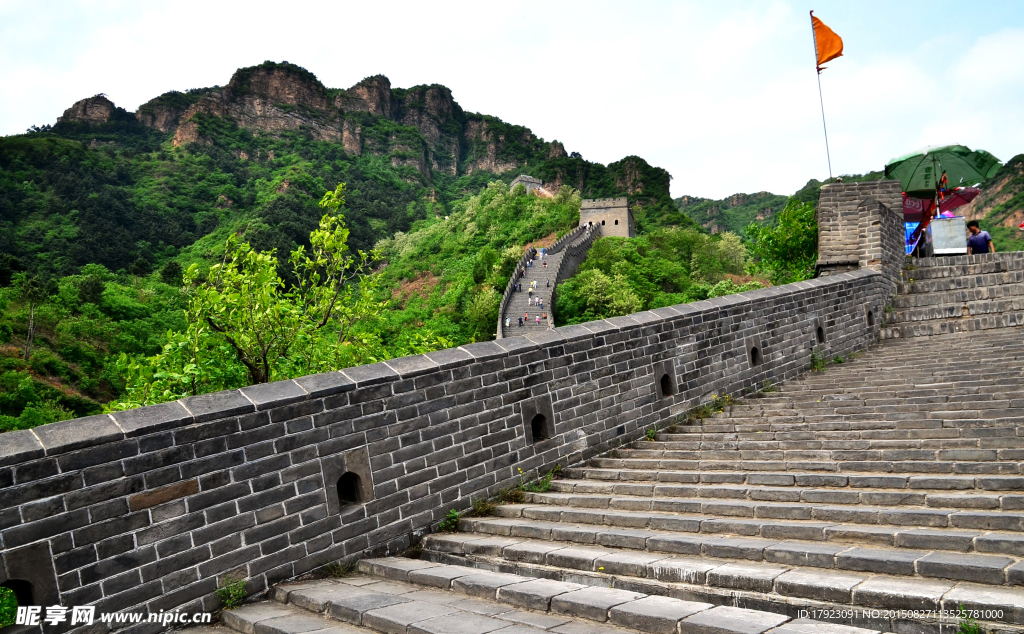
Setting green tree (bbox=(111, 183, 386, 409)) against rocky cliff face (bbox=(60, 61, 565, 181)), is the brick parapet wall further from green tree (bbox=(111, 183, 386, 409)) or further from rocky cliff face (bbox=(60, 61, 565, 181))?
rocky cliff face (bbox=(60, 61, 565, 181))

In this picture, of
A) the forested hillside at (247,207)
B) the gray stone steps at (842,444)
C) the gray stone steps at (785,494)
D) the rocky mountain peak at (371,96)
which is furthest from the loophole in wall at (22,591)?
the rocky mountain peak at (371,96)

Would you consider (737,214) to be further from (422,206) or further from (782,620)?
(782,620)

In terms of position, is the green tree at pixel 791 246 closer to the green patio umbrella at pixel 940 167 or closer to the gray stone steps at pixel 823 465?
the green patio umbrella at pixel 940 167

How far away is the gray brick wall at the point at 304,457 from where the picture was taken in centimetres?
362

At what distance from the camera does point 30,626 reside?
338 cm

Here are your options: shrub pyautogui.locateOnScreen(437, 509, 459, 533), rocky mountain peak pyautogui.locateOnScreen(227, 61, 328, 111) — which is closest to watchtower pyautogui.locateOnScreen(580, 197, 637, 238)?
shrub pyautogui.locateOnScreen(437, 509, 459, 533)

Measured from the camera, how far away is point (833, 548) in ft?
11.5

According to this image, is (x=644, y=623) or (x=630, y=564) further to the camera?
Answer: (x=630, y=564)

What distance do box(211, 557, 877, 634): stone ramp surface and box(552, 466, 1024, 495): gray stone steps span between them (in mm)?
1827

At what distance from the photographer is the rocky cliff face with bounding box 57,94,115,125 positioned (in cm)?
11331

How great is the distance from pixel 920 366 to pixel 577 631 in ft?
22.5

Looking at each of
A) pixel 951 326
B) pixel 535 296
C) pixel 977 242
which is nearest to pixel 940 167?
pixel 977 242

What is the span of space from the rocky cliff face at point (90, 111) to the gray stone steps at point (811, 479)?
431 feet

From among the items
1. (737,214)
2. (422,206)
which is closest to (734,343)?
(422,206)
